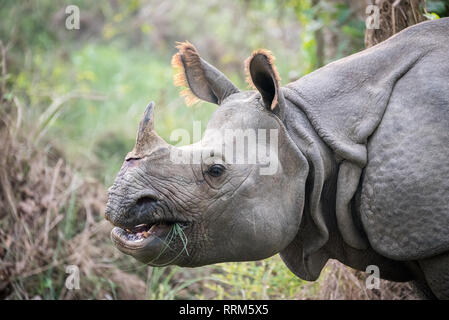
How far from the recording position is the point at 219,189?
3.23m

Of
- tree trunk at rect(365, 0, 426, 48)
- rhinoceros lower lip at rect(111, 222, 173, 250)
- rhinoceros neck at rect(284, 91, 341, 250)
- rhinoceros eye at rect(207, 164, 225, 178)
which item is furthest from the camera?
tree trunk at rect(365, 0, 426, 48)

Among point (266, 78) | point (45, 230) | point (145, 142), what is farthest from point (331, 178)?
point (45, 230)

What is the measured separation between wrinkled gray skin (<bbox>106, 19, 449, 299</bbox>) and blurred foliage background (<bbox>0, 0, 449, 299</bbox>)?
0.89 meters

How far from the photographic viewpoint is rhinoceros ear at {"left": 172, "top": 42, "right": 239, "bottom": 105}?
12.3 feet

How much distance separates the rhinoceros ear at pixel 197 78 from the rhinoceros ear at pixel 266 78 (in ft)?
1.02

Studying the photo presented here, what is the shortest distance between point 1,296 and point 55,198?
1.16 meters

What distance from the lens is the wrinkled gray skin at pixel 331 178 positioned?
3.11m

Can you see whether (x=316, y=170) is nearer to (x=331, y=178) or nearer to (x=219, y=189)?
(x=331, y=178)

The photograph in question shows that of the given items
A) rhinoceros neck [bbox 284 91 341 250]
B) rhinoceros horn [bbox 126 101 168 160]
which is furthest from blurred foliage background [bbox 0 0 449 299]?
rhinoceros horn [bbox 126 101 168 160]

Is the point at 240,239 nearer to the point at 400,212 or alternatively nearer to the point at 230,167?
the point at 230,167

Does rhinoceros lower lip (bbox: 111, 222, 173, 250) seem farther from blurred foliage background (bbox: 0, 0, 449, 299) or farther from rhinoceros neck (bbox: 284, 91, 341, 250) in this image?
blurred foliage background (bbox: 0, 0, 449, 299)

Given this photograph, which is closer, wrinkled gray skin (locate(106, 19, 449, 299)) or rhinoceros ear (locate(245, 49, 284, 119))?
wrinkled gray skin (locate(106, 19, 449, 299))
